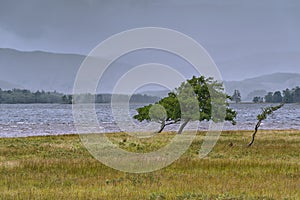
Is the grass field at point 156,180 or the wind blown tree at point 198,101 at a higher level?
the wind blown tree at point 198,101

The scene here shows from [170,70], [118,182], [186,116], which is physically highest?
[170,70]

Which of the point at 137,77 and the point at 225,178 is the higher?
the point at 137,77

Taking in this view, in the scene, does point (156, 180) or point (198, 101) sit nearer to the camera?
point (156, 180)

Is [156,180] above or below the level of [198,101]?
below

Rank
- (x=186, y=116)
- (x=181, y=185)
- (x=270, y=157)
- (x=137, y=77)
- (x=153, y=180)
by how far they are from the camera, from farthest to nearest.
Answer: (x=186, y=116) → (x=137, y=77) → (x=270, y=157) → (x=153, y=180) → (x=181, y=185)

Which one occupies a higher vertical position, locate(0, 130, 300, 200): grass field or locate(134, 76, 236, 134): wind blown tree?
locate(134, 76, 236, 134): wind blown tree

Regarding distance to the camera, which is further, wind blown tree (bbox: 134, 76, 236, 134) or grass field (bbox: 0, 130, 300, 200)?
wind blown tree (bbox: 134, 76, 236, 134)

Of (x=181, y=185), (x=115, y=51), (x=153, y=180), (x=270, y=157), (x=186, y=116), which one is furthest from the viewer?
(x=186, y=116)

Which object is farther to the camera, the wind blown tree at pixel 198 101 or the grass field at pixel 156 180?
the wind blown tree at pixel 198 101

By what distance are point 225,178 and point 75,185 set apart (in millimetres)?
6440

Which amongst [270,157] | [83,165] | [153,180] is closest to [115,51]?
[83,165]

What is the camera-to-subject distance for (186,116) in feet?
148

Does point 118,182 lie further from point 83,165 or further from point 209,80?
point 209,80

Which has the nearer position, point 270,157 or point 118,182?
point 118,182
